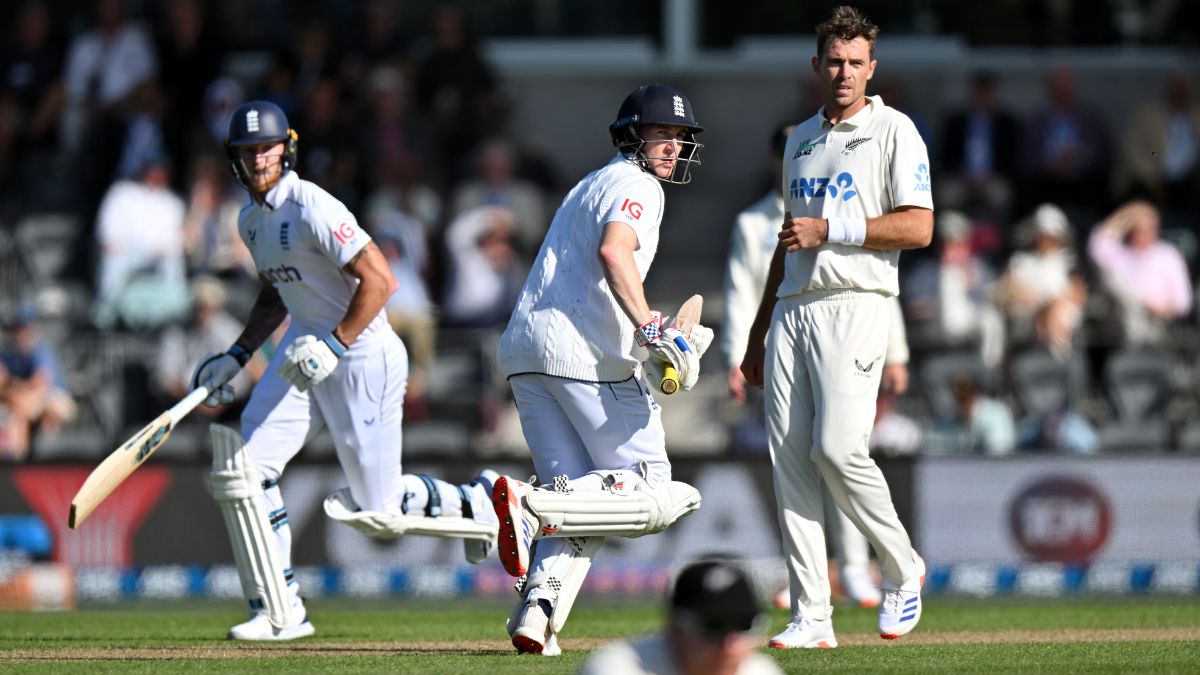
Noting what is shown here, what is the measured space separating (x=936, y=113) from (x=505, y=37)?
4.34 metres

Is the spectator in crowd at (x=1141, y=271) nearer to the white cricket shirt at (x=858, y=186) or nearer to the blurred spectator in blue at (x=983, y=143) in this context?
the blurred spectator in blue at (x=983, y=143)

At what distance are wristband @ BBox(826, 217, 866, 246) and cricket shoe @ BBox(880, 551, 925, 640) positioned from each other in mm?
1280

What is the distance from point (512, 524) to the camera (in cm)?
655

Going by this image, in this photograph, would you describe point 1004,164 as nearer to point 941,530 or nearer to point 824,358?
point 941,530

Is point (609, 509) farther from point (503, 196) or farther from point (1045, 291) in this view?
point (503, 196)

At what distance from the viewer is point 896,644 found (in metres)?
7.57

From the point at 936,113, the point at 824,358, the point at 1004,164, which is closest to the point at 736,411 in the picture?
the point at 1004,164

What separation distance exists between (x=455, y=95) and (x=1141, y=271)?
6075 mm

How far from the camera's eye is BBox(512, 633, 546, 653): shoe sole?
691 centimetres

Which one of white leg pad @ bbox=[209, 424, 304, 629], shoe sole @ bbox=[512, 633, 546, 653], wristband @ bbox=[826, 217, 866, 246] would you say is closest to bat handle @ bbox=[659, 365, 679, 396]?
wristband @ bbox=[826, 217, 866, 246]

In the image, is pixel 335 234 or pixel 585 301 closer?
pixel 585 301

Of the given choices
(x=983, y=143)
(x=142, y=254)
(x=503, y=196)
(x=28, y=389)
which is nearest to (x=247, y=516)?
(x=28, y=389)

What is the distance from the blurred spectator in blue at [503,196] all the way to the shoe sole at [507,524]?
9.34 m

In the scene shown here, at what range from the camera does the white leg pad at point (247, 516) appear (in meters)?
7.64
